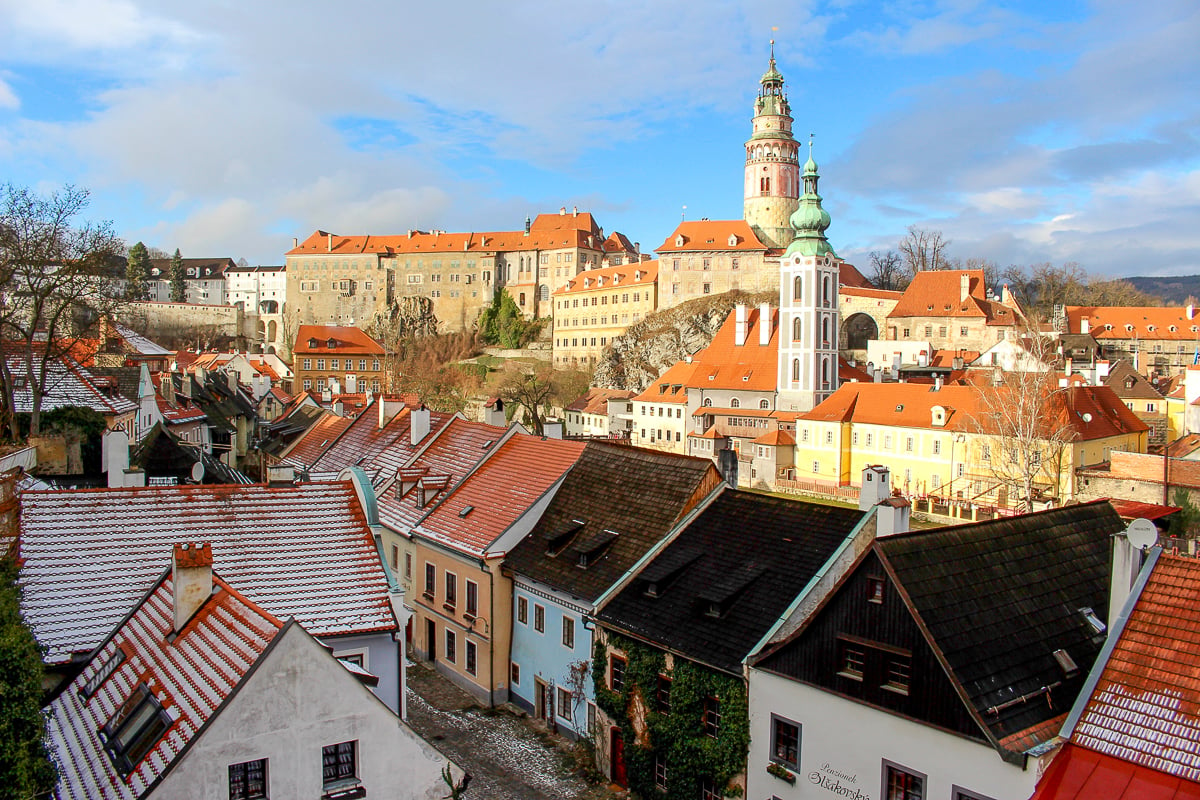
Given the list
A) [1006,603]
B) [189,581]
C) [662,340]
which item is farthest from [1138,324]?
[189,581]

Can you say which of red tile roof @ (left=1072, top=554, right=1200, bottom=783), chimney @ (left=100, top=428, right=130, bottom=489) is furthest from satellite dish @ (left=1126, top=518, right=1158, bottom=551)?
chimney @ (left=100, top=428, right=130, bottom=489)

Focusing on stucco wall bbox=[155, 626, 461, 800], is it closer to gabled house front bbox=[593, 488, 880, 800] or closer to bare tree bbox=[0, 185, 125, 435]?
gabled house front bbox=[593, 488, 880, 800]

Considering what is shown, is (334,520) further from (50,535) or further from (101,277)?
(101,277)

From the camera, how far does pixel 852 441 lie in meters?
56.2

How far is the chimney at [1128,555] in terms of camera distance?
11.5 m

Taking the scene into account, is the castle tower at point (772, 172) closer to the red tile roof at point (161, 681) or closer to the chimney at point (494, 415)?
the chimney at point (494, 415)

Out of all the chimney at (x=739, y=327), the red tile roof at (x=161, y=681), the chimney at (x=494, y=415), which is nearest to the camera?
the red tile roof at (x=161, y=681)

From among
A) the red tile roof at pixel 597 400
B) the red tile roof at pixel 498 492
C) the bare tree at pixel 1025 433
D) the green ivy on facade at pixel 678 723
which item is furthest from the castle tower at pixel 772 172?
the green ivy on facade at pixel 678 723

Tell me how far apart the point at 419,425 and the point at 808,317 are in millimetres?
46134

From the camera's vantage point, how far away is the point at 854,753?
12.4m

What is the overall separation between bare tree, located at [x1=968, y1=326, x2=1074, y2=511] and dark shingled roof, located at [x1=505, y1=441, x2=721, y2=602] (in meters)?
27.5

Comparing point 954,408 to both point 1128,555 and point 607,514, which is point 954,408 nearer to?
point 607,514

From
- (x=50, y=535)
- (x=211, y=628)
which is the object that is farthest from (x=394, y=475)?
(x=211, y=628)

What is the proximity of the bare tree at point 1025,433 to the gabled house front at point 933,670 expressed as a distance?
99.5 ft
